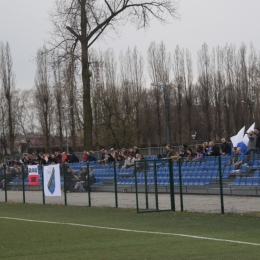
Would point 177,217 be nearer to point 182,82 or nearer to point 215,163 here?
point 215,163

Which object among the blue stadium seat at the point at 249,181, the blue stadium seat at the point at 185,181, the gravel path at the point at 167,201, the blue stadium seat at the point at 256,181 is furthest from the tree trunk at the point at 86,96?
the blue stadium seat at the point at 256,181

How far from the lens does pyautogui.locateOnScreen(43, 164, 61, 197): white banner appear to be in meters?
26.0

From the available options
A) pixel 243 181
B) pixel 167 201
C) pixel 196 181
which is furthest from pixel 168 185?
pixel 243 181


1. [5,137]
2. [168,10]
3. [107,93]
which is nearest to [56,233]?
[168,10]

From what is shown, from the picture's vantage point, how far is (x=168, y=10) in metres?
37.4

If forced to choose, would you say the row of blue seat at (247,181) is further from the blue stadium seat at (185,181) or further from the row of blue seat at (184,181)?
the blue stadium seat at (185,181)

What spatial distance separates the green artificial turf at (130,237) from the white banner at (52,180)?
5.57 meters

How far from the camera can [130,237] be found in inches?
525

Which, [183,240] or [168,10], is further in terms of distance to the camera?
[168,10]

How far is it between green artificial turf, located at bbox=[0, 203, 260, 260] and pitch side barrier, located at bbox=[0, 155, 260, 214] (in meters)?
0.74

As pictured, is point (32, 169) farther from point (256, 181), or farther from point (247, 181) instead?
point (256, 181)

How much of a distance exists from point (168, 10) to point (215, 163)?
20.9 metres

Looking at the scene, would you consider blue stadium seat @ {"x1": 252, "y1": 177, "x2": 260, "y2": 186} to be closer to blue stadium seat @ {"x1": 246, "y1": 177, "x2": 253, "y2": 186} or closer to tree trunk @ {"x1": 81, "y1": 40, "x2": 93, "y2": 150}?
blue stadium seat @ {"x1": 246, "y1": 177, "x2": 253, "y2": 186}

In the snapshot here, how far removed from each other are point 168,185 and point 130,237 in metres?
6.79
